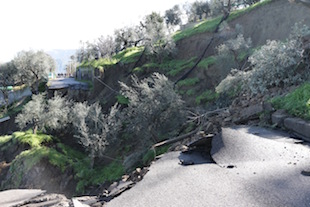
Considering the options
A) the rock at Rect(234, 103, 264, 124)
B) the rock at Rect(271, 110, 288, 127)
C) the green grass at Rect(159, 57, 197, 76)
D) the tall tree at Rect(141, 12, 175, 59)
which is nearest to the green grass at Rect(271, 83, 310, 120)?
the rock at Rect(271, 110, 288, 127)

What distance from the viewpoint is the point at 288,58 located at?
9.34 meters

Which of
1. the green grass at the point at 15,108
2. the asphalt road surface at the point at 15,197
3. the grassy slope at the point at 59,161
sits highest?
the asphalt road surface at the point at 15,197

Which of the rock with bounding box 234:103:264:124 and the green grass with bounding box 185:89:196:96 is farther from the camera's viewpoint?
the green grass with bounding box 185:89:196:96

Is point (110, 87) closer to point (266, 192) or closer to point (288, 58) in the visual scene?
point (288, 58)

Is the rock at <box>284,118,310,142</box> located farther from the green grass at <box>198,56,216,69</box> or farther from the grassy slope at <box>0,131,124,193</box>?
the green grass at <box>198,56,216,69</box>

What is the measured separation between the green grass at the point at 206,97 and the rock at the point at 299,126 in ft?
38.3

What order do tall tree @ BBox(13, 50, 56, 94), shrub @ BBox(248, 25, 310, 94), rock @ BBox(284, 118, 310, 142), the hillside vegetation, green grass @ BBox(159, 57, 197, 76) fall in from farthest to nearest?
tall tree @ BBox(13, 50, 56, 94) → green grass @ BBox(159, 57, 197, 76) → the hillside vegetation → shrub @ BBox(248, 25, 310, 94) → rock @ BBox(284, 118, 310, 142)

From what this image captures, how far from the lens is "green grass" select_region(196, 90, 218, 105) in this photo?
61.8 feet

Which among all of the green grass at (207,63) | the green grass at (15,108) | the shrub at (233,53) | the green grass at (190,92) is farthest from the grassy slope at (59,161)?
the green grass at (15,108)

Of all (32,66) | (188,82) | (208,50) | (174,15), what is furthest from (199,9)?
(188,82)

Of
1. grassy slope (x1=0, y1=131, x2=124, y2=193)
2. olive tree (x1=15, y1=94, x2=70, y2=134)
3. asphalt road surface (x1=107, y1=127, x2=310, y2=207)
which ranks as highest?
asphalt road surface (x1=107, y1=127, x2=310, y2=207)

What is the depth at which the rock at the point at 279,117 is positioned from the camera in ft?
23.4

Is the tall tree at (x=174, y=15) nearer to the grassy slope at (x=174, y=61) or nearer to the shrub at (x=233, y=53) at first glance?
the grassy slope at (x=174, y=61)

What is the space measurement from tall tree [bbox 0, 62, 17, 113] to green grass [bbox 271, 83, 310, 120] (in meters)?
42.7
